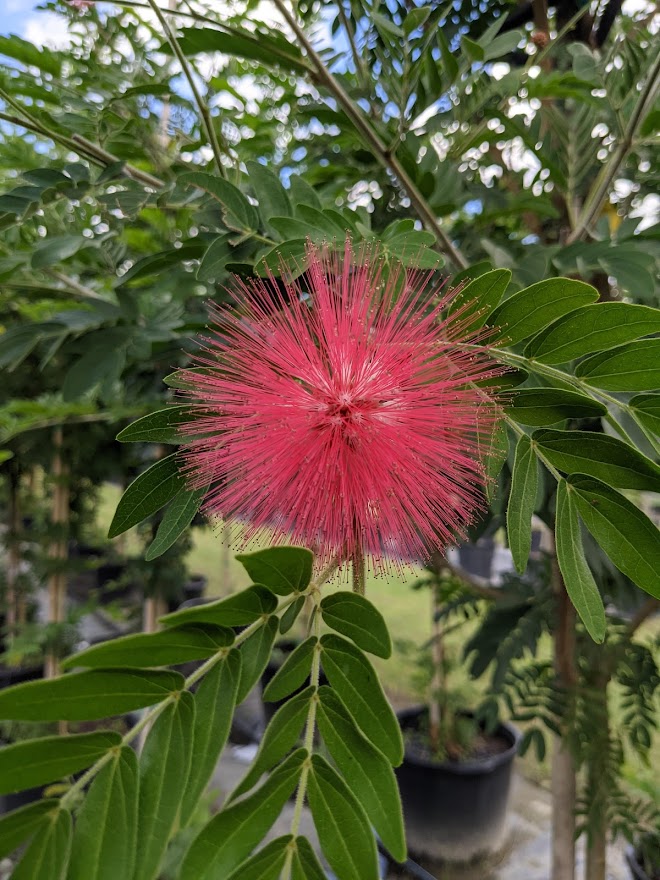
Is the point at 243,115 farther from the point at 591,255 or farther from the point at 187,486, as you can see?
the point at 187,486

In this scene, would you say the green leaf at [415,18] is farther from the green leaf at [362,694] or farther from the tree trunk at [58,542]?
the tree trunk at [58,542]

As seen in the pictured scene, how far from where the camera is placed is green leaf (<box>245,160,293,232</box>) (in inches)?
23.0

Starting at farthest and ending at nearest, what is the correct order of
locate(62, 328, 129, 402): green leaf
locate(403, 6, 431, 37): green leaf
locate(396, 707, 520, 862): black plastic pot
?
locate(396, 707, 520, 862): black plastic pot < locate(62, 328, 129, 402): green leaf < locate(403, 6, 431, 37): green leaf

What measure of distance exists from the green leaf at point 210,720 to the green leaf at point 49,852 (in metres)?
0.08

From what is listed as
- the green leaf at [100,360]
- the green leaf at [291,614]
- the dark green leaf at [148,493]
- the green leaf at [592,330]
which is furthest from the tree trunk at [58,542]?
the green leaf at [592,330]

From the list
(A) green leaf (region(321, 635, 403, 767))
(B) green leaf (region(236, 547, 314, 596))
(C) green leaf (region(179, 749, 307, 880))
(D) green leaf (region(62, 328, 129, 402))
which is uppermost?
(D) green leaf (region(62, 328, 129, 402))

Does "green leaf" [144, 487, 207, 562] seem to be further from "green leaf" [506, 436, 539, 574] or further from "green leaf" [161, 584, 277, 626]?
"green leaf" [506, 436, 539, 574]

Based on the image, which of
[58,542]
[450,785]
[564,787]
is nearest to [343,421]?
[564,787]

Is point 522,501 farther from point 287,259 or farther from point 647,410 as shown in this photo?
point 287,259

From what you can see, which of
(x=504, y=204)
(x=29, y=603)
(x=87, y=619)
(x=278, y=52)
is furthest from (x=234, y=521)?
(x=87, y=619)

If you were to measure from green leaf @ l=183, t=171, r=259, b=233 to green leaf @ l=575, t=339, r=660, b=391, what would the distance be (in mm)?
350

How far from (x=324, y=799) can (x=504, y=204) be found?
859mm

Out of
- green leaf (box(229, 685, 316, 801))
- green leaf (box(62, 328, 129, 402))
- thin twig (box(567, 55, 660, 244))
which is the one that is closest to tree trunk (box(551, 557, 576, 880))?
thin twig (box(567, 55, 660, 244))

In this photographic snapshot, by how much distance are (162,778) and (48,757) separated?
0.08 m
